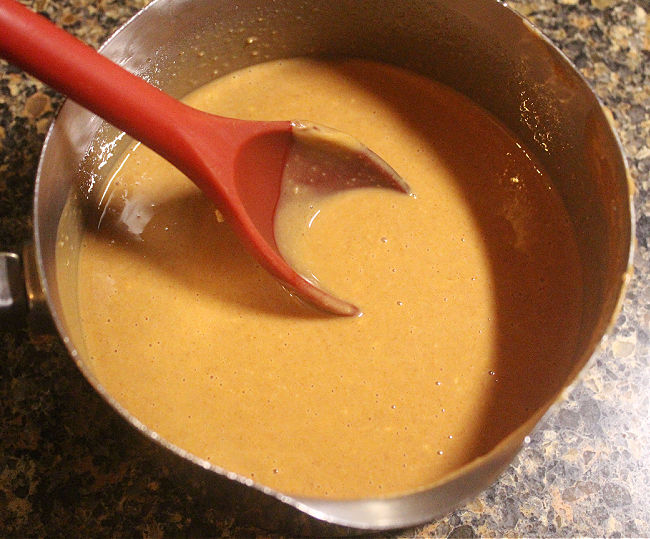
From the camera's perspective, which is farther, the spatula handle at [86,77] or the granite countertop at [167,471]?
the granite countertop at [167,471]

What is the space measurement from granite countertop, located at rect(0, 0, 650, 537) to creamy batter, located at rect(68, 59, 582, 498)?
0.06 meters

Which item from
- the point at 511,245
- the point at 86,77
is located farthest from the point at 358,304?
the point at 86,77

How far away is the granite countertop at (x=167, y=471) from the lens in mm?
954

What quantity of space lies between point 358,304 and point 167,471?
37 centimetres

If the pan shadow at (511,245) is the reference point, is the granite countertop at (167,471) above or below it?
below

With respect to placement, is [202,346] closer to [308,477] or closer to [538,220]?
[308,477]

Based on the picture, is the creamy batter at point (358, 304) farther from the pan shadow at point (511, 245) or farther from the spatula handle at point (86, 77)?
the spatula handle at point (86, 77)

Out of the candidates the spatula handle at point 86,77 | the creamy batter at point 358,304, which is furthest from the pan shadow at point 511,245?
the spatula handle at point 86,77

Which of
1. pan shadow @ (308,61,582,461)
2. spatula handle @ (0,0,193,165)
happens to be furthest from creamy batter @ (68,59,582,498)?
spatula handle @ (0,0,193,165)

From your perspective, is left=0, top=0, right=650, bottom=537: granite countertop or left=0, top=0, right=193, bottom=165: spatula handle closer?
left=0, top=0, right=193, bottom=165: spatula handle

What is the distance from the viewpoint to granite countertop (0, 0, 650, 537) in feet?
3.13

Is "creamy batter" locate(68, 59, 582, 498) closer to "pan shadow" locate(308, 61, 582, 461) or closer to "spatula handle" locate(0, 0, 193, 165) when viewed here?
"pan shadow" locate(308, 61, 582, 461)

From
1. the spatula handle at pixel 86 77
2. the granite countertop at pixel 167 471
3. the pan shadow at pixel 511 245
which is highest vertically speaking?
the spatula handle at pixel 86 77

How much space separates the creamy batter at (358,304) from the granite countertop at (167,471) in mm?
56
